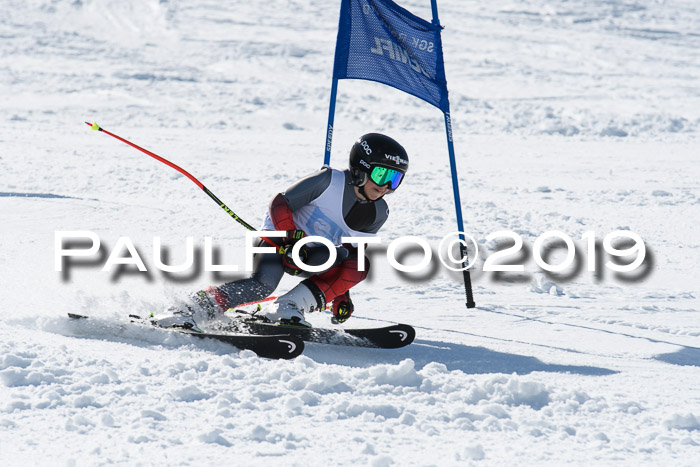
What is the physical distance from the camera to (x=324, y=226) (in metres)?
4.64

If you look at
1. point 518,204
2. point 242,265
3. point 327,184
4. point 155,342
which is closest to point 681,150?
point 518,204

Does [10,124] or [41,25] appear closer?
[10,124]

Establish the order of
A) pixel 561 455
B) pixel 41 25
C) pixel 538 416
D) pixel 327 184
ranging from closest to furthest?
pixel 561 455, pixel 538 416, pixel 327 184, pixel 41 25

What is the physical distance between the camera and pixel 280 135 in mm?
15922

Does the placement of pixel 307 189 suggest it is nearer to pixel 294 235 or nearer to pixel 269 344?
pixel 294 235

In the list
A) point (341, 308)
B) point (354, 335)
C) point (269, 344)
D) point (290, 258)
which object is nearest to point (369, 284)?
point (341, 308)

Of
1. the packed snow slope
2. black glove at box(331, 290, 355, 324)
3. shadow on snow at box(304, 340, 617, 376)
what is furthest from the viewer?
black glove at box(331, 290, 355, 324)

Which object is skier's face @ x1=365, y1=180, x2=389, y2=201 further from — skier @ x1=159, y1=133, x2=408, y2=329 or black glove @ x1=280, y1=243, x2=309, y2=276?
black glove @ x1=280, y1=243, x2=309, y2=276

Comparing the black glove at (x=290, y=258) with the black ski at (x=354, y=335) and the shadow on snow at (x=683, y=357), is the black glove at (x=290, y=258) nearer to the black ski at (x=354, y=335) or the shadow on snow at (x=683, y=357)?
the black ski at (x=354, y=335)

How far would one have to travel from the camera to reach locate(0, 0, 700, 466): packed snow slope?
301 centimetres

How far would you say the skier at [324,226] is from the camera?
14.4ft

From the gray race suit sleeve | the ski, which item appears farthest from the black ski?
the gray race suit sleeve

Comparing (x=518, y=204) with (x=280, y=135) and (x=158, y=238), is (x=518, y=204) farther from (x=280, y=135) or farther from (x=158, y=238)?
(x=280, y=135)

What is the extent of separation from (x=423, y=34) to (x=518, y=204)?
4335 millimetres
